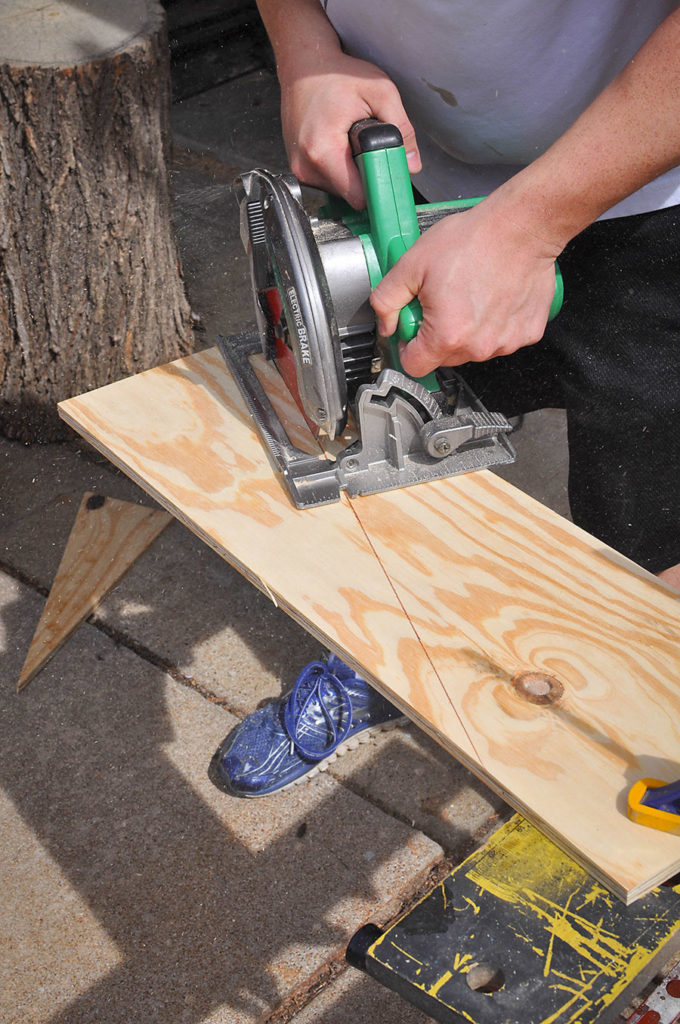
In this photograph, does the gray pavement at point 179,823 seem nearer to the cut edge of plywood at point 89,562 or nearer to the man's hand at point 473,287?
the cut edge of plywood at point 89,562

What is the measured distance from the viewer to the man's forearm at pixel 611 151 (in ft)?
4.36

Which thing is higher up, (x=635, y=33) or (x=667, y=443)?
(x=635, y=33)

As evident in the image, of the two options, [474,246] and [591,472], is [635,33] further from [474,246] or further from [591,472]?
[591,472]

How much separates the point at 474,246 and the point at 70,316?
186cm

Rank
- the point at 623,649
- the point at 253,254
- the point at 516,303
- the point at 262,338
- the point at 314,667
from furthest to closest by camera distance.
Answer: the point at 314,667
the point at 262,338
the point at 253,254
the point at 516,303
the point at 623,649

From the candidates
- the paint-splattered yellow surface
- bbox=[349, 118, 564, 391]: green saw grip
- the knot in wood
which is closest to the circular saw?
bbox=[349, 118, 564, 391]: green saw grip

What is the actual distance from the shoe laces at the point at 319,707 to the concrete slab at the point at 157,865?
0.10m

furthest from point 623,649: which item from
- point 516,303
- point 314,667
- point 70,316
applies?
point 70,316

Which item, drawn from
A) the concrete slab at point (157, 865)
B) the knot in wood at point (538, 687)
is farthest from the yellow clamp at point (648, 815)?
the concrete slab at point (157, 865)

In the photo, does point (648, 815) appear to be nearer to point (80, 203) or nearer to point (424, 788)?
point (424, 788)

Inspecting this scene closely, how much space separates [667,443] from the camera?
182 cm

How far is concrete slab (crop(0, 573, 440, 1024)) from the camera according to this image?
1.87m

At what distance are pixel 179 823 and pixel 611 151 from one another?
1636mm

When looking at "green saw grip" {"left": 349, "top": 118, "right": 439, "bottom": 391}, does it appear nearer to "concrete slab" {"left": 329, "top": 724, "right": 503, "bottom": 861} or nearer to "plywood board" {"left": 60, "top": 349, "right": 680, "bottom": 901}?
"plywood board" {"left": 60, "top": 349, "right": 680, "bottom": 901}
